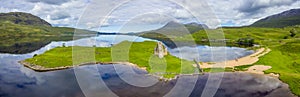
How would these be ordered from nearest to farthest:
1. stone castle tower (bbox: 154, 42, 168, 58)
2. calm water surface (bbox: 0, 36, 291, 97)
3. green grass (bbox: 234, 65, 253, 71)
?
calm water surface (bbox: 0, 36, 291, 97)
green grass (bbox: 234, 65, 253, 71)
stone castle tower (bbox: 154, 42, 168, 58)

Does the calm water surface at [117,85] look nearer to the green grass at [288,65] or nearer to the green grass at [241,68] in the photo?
the green grass at [288,65]

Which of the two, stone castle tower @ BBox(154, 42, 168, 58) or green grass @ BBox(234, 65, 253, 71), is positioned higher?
stone castle tower @ BBox(154, 42, 168, 58)

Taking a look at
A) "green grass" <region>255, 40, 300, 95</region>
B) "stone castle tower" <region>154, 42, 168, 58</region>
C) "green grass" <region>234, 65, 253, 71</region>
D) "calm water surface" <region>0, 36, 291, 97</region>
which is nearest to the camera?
"calm water surface" <region>0, 36, 291, 97</region>

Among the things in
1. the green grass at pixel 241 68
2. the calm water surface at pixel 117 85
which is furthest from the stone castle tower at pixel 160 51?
the green grass at pixel 241 68

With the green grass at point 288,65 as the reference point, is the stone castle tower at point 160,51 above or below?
above

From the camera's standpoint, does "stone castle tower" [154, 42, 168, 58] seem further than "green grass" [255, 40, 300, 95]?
Yes

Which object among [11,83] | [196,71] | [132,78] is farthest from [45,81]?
[196,71]

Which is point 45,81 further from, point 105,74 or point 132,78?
point 132,78

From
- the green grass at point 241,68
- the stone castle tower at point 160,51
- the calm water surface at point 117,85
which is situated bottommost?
the calm water surface at point 117,85

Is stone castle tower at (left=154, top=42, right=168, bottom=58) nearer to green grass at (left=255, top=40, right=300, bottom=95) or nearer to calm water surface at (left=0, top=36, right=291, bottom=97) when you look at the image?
calm water surface at (left=0, top=36, right=291, bottom=97)

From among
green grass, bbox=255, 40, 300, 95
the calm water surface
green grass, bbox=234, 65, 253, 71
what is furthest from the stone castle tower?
green grass, bbox=255, 40, 300, 95

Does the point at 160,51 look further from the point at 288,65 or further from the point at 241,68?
the point at 288,65
